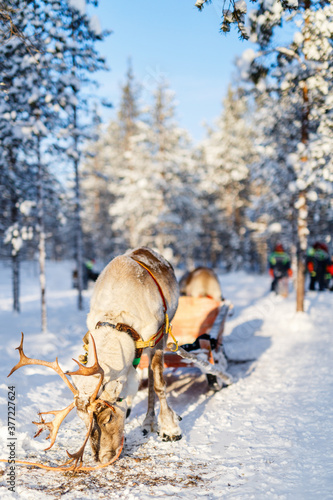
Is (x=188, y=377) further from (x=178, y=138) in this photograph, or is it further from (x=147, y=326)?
(x=178, y=138)

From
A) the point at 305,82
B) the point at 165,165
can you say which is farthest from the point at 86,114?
the point at 165,165

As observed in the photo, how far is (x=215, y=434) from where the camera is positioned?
4.38 meters

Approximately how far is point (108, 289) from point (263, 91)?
322 inches

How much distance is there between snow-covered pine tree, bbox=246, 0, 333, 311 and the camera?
8312 mm

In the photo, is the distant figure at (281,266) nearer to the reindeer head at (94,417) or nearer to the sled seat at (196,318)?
the sled seat at (196,318)

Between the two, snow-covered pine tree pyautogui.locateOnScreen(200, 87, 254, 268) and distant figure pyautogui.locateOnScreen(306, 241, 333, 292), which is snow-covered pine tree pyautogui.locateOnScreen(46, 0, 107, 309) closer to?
distant figure pyautogui.locateOnScreen(306, 241, 333, 292)

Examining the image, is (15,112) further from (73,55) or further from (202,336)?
(202,336)

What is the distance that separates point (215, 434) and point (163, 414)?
68 centimetres

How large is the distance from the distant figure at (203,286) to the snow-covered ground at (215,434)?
1.44 metres

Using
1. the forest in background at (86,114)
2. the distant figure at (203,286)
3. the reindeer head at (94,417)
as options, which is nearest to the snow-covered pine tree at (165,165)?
the forest in background at (86,114)

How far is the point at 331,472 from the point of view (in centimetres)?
323

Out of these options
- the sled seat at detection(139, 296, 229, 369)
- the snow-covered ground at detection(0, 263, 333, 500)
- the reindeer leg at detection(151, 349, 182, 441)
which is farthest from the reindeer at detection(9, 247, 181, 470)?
the sled seat at detection(139, 296, 229, 369)

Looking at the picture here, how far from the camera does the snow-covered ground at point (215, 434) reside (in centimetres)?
313

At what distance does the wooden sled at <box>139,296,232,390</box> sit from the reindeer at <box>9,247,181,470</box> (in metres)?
0.96
